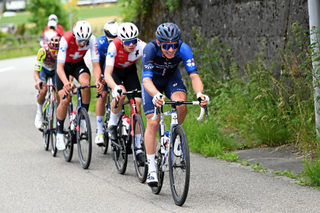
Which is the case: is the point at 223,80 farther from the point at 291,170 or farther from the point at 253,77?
the point at 291,170

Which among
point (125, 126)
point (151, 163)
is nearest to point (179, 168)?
point (151, 163)

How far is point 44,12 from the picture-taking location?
4938 centimetres

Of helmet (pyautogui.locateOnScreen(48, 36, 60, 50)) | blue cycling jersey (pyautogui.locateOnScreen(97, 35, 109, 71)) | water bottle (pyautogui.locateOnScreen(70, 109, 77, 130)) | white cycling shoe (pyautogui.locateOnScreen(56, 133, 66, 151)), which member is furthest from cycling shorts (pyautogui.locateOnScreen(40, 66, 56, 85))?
water bottle (pyautogui.locateOnScreen(70, 109, 77, 130))

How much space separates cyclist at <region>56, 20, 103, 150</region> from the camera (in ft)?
23.6

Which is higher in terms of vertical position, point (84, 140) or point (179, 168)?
point (179, 168)

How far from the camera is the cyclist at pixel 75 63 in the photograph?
23.6 ft

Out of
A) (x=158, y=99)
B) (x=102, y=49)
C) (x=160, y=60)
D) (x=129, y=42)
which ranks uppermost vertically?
(x=129, y=42)

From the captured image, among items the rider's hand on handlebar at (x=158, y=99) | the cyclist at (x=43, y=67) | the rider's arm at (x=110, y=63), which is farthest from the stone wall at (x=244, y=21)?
the rider's hand on handlebar at (x=158, y=99)

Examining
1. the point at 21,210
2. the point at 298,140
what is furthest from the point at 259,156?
the point at 21,210

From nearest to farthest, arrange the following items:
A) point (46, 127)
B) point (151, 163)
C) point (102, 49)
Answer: point (151, 163)
point (102, 49)
point (46, 127)

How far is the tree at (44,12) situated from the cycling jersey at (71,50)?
4229 cm

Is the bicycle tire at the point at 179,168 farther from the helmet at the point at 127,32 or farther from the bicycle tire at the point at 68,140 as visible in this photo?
the bicycle tire at the point at 68,140

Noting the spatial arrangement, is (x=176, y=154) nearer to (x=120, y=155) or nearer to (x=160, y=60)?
(x=160, y=60)

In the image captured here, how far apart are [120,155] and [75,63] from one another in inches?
74.3
